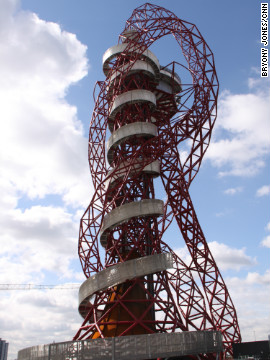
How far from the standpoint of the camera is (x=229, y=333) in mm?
28078

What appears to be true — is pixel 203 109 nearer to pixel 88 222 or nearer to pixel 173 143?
pixel 173 143

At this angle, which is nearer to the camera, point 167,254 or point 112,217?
point 167,254

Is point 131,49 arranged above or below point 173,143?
above

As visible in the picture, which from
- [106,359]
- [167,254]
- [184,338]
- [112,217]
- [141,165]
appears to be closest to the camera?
[106,359]

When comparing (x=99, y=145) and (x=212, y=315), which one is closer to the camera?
(x=212, y=315)

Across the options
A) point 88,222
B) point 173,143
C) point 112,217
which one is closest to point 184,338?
point 112,217

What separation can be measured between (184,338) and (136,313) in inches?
172

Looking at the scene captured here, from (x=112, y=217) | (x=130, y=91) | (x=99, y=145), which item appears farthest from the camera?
(x=99, y=145)

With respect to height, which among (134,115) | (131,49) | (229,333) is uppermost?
(131,49)

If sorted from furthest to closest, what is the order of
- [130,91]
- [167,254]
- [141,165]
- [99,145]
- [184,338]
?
1. [99,145]
2. [130,91]
3. [141,165]
4. [167,254]
5. [184,338]

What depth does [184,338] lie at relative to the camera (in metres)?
20.2

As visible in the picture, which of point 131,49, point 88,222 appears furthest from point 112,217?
point 131,49

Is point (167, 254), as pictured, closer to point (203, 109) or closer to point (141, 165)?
point (141, 165)

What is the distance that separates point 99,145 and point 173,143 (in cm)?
624
